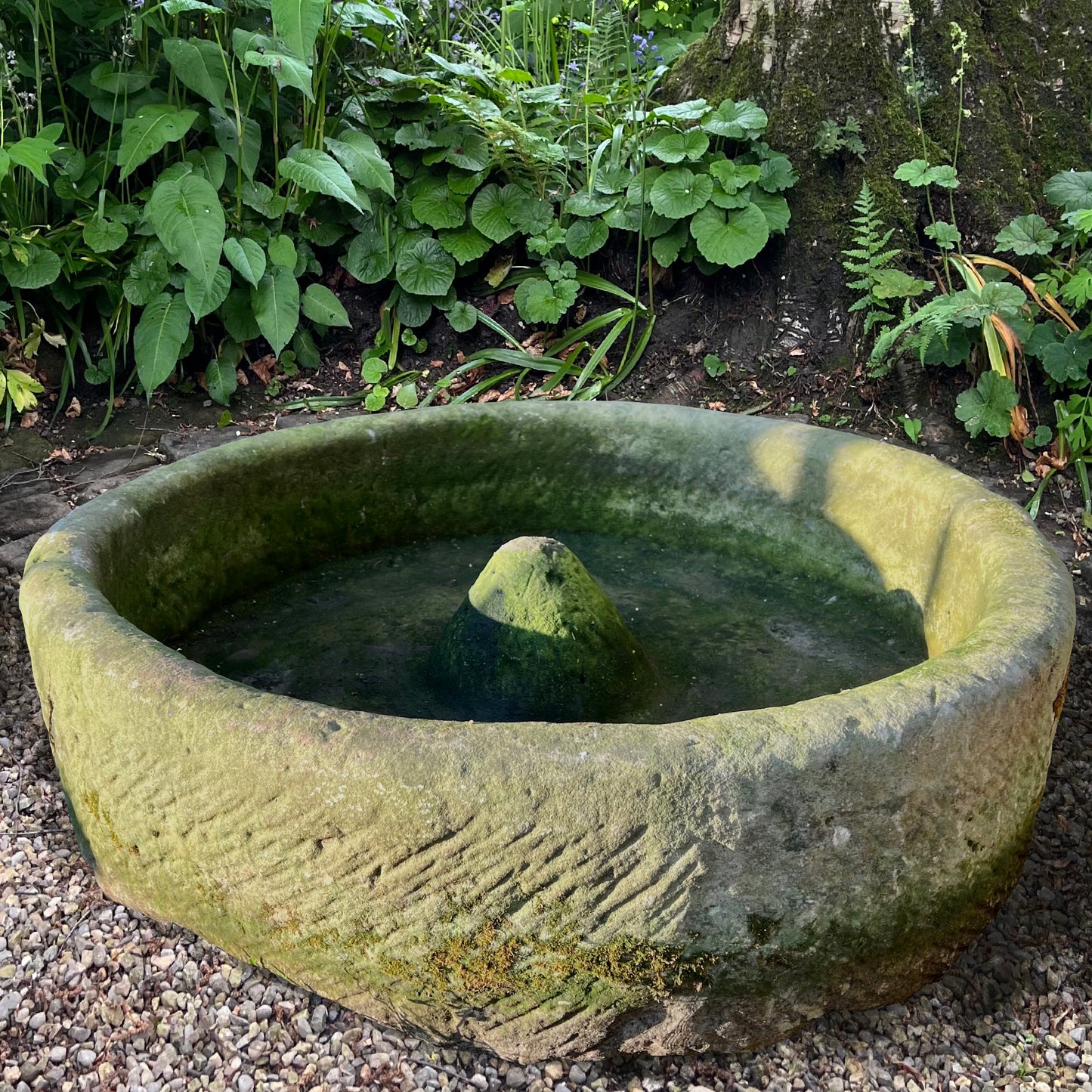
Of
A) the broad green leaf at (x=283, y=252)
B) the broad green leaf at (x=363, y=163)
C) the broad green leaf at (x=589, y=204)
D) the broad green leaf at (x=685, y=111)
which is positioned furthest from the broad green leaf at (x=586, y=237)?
the broad green leaf at (x=283, y=252)

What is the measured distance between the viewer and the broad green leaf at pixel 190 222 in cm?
339

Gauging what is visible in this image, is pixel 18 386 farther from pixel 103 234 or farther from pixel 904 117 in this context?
pixel 904 117

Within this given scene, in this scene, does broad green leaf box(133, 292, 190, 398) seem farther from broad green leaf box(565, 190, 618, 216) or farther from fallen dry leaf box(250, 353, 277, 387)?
broad green leaf box(565, 190, 618, 216)

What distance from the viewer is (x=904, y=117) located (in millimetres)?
3523

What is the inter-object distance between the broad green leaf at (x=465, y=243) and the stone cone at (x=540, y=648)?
7.12 feet

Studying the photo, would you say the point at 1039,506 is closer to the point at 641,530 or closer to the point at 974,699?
the point at 641,530

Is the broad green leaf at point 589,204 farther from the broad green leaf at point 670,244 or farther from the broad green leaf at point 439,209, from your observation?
the broad green leaf at point 439,209

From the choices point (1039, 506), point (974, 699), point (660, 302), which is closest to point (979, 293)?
point (1039, 506)

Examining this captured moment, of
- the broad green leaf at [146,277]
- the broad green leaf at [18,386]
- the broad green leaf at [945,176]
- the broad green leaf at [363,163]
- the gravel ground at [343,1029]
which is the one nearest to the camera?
the gravel ground at [343,1029]

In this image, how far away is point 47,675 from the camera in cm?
165

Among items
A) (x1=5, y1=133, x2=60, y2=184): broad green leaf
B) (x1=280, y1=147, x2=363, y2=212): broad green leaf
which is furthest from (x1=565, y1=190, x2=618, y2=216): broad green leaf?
(x1=5, y1=133, x2=60, y2=184): broad green leaf

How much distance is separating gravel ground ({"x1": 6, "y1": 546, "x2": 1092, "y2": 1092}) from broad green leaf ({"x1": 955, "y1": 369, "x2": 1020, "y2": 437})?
5.02 feet

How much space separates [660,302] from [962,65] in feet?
3.76

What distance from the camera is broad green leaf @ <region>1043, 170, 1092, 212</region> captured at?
126 inches
